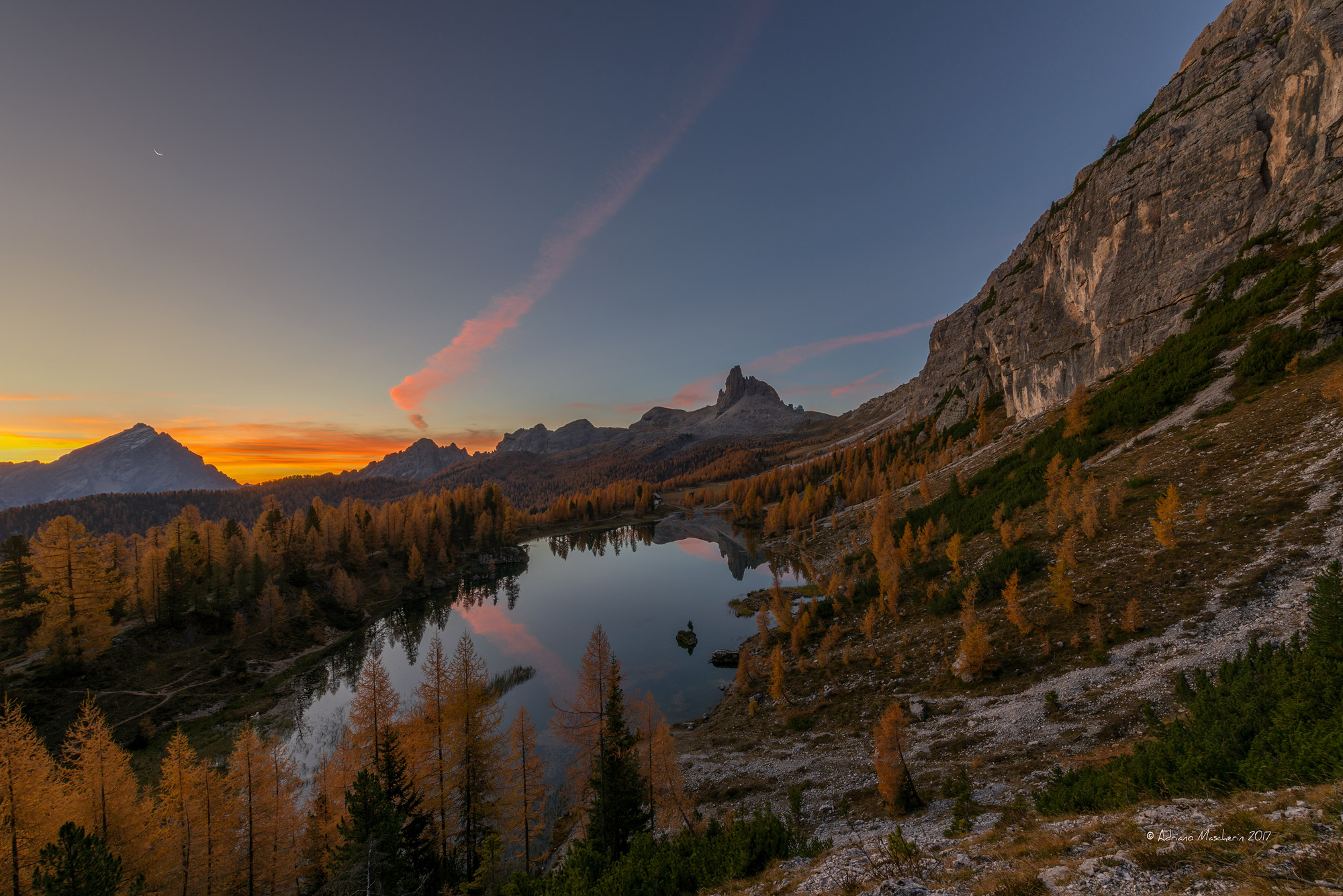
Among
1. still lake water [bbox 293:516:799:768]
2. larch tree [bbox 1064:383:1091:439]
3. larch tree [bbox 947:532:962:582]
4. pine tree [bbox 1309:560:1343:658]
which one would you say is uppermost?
larch tree [bbox 1064:383:1091:439]

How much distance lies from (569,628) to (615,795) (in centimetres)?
5673

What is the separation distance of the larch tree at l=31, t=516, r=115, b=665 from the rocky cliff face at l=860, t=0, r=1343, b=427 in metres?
131

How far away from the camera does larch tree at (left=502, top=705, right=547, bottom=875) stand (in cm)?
2702

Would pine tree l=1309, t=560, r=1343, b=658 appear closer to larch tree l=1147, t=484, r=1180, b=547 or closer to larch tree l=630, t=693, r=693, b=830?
larch tree l=1147, t=484, r=1180, b=547

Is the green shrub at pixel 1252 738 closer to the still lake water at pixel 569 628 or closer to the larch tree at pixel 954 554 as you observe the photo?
the larch tree at pixel 954 554

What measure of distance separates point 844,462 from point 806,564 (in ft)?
265

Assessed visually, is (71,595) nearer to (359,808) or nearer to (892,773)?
(359,808)

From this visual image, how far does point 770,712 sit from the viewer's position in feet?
128

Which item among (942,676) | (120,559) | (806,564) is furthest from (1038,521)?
(120,559)

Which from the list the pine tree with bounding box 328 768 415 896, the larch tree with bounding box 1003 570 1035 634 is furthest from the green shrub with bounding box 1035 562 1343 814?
the pine tree with bounding box 328 768 415 896

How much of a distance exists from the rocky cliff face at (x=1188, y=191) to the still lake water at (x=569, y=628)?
218 ft

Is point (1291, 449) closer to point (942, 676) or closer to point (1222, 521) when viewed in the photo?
point (1222, 521)

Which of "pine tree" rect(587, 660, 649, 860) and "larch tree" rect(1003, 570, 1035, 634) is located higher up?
"larch tree" rect(1003, 570, 1035, 634)

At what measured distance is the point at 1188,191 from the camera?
60969 mm
